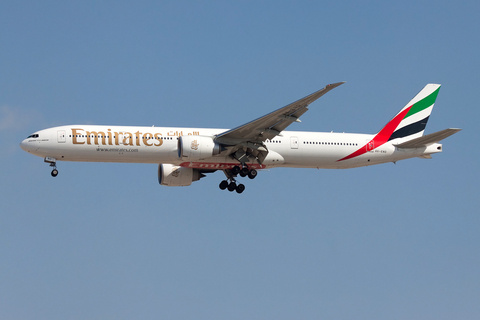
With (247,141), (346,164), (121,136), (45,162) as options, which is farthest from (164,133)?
(346,164)

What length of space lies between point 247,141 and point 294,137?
137 inches

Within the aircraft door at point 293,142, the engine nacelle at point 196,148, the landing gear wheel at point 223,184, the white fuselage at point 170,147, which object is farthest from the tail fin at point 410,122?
the engine nacelle at point 196,148

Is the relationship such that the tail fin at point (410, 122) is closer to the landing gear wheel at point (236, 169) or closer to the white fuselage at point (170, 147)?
the white fuselage at point (170, 147)

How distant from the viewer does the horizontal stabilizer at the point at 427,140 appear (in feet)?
122

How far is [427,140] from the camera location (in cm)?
3947

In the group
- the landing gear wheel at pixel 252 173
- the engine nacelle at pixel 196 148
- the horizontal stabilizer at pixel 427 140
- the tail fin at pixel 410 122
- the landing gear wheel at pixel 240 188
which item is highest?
the tail fin at pixel 410 122

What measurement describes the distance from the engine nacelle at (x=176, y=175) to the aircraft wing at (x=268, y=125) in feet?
18.9

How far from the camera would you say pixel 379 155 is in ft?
133

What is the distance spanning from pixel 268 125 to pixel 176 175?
28.8ft

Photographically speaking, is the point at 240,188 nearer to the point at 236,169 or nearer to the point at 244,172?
the point at 236,169

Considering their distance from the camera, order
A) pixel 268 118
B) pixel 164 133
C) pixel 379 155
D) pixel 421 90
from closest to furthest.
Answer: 1. pixel 268 118
2. pixel 164 133
3. pixel 379 155
4. pixel 421 90

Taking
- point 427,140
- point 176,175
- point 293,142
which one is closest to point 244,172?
point 293,142

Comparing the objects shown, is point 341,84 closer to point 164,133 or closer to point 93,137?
point 164,133

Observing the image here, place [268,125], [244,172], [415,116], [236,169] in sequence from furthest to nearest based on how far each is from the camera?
[415,116] < [236,169] < [244,172] < [268,125]
